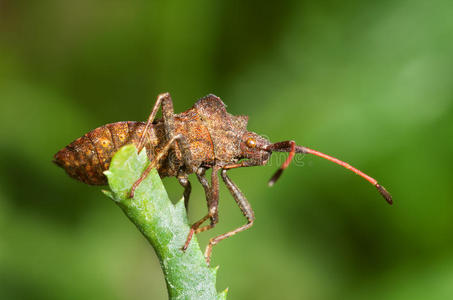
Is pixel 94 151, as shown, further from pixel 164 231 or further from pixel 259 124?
pixel 259 124

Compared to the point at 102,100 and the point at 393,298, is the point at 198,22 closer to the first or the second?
the point at 102,100

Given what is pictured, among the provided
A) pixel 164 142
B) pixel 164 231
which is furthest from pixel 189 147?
pixel 164 231

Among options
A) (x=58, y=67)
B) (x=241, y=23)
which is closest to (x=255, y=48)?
(x=241, y=23)

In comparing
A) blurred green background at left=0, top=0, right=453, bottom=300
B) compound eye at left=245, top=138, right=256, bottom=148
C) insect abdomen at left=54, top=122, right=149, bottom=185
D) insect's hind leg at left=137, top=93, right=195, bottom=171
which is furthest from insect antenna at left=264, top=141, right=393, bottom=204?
insect abdomen at left=54, top=122, right=149, bottom=185

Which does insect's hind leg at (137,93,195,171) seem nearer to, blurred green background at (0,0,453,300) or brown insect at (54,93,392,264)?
brown insect at (54,93,392,264)

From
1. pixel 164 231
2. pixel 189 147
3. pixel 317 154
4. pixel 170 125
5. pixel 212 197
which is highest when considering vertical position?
pixel 170 125

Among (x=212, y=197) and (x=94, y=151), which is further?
(x=212, y=197)

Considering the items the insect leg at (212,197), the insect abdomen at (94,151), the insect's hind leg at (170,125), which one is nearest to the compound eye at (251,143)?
the insect leg at (212,197)
